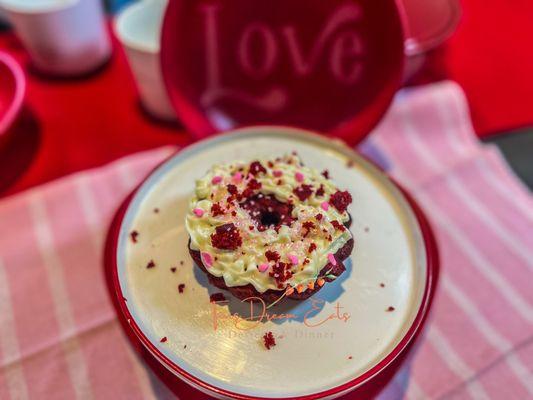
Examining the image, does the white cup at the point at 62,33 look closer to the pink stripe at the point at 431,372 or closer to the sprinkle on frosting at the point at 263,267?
the sprinkle on frosting at the point at 263,267

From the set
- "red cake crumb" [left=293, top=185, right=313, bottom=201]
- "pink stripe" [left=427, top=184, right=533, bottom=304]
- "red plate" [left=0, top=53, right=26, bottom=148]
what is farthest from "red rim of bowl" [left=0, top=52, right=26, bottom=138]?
"pink stripe" [left=427, top=184, right=533, bottom=304]

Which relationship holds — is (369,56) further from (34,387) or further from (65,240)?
(34,387)

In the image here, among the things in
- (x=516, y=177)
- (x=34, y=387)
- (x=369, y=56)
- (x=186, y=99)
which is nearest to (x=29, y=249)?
(x=34, y=387)

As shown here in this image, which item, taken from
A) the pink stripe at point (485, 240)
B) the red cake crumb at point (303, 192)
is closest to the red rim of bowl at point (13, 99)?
the red cake crumb at point (303, 192)

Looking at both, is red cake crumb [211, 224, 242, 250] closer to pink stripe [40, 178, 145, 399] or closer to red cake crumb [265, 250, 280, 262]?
red cake crumb [265, 250, 280, 262]

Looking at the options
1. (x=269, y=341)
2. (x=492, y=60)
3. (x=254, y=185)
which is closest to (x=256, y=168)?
(x=254, y=185)
